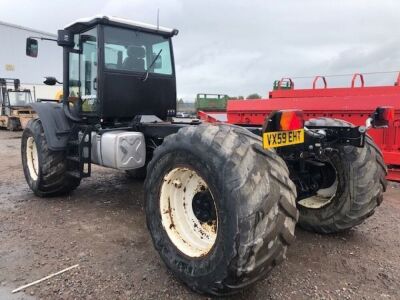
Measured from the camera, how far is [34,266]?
3.52 m

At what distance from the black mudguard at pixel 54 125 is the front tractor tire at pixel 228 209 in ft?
8.80

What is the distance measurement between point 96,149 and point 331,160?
9.44ft

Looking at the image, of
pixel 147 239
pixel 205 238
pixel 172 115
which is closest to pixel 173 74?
pixel 172 115

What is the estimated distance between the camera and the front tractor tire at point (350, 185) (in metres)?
3.83

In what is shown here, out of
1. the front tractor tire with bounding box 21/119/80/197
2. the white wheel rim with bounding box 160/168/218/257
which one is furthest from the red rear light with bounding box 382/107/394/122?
the front tractor tire with bounding box 21/119/80/197

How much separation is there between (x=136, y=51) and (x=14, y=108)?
16.1 metres

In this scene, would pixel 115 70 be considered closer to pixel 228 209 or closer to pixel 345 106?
pixel 228 209

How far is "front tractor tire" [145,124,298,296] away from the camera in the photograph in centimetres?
255

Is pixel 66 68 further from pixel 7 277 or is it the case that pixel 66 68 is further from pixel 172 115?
pixel 7 277

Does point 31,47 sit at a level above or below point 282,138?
above

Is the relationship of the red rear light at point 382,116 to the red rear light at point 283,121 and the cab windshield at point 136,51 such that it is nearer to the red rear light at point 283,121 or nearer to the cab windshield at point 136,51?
the red rear light at point 283,121

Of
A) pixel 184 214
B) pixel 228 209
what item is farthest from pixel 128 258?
pixel 228 209

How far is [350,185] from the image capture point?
3.87 m

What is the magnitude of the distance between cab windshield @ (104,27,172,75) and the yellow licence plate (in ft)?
9.77
